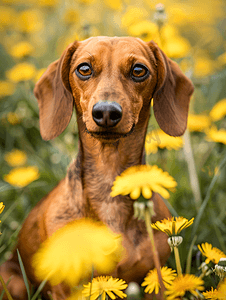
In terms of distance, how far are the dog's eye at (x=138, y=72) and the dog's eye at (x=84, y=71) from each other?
237 millimetres

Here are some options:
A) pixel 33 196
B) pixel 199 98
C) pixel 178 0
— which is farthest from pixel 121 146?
pixel 178 0

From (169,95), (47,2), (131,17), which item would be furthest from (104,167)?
(47,2)

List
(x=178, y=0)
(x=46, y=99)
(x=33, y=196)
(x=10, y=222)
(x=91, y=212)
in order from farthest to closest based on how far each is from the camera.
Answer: (x=178, y=0) < (x=33, y=196) < (x=10, y=222) < (x=46, y=99) < (x=91, y=212)

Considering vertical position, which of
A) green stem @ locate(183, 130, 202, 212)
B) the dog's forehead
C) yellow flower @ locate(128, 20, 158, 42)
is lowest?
green stem @ locate(183, 130, 202, 212)

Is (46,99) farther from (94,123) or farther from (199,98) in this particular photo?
(199,98)

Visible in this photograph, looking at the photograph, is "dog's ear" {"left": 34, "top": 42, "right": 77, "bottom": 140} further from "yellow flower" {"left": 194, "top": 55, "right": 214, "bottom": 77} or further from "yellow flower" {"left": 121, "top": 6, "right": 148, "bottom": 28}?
"yellow flower" {"left": 194, "top": 55, "right": 214, "bottom": 77}

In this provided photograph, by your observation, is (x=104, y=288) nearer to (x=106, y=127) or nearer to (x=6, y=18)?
(x=106, y=127)

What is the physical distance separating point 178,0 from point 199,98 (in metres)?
1.73

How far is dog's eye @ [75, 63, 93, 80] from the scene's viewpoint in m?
1.66

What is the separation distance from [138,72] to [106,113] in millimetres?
426

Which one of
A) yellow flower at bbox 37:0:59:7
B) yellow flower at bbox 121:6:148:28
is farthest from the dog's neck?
yellow flower at bbox 37:0:59:7

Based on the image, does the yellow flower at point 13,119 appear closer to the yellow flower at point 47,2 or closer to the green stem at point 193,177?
the green stem at point 193,177

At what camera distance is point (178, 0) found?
4316mm

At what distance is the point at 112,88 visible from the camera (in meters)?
1.48
